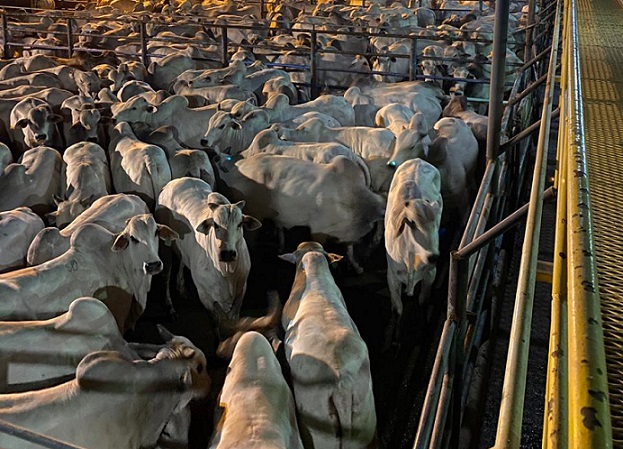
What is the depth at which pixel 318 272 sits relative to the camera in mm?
5035

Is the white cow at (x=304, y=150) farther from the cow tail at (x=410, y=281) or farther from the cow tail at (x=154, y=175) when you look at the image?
the cow tail at (x=410, y=281)

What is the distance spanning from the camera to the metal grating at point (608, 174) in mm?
1513

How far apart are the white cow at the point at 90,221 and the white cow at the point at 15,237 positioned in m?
0.17

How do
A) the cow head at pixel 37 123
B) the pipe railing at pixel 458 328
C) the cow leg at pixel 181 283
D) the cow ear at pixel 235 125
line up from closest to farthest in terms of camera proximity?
the pipe railing at pixel 458 328, the cow leg at pixel 181 283, the cow ear at pixel 235 125, the cow head at pixel 37 123

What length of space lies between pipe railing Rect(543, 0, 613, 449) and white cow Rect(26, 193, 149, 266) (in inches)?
177

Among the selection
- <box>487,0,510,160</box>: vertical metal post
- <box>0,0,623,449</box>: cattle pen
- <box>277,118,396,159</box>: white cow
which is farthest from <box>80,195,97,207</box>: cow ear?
<box>487,0,510,160</box>: vertical metal post

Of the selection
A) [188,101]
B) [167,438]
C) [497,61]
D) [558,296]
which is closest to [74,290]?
[167,438]

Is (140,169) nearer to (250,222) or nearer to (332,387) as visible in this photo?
(250,222)

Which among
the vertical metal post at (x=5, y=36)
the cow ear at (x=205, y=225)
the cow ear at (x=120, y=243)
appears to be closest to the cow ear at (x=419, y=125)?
the cow ear at (x=205, y=225)

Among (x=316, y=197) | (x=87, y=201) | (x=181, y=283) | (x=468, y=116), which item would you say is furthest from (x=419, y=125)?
(x=87, y=201)

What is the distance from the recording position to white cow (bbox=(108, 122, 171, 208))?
7152 millimetres

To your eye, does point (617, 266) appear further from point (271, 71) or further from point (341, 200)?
point (271, 71)

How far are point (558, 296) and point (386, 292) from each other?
5379 mm

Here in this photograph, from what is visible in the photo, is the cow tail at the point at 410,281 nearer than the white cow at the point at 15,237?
No
